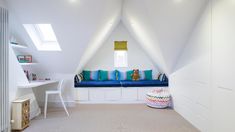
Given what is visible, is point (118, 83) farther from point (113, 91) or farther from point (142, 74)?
point (142, 74)

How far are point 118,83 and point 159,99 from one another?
3.95ft

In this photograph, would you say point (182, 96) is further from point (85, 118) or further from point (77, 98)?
point (77, 98)

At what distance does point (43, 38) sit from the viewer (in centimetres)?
388

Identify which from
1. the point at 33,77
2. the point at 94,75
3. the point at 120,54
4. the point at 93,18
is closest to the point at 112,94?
the point at 94,75

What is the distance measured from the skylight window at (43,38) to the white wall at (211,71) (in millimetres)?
2839

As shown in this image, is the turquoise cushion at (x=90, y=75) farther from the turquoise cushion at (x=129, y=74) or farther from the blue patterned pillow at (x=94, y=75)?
the turquoise cushion at (x=129, y=74)

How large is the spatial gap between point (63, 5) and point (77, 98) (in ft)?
8.73

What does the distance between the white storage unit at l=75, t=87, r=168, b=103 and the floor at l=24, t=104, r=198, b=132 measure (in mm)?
484

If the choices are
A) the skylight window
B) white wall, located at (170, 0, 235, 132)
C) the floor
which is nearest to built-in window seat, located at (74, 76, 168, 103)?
the floor

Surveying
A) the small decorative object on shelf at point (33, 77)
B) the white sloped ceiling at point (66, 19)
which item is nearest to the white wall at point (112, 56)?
the white sloped ceiling at point (66, 19)

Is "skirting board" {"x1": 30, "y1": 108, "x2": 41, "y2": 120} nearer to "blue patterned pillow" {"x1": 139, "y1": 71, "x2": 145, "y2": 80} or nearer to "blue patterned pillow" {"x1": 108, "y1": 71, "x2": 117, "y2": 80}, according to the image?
"blue patterned pillow" {"x1": 108, "y1": 71, "x2": 117, "y2": 80}

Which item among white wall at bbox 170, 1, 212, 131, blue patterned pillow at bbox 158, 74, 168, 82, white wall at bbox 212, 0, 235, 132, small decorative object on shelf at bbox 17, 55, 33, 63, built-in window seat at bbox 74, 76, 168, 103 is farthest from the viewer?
blue patterned pillow at bbox 158, 74, 168, 82

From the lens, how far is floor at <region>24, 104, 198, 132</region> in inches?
110

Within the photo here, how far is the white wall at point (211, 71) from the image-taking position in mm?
1965
